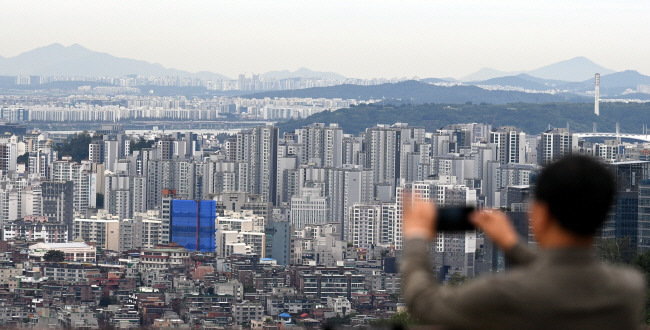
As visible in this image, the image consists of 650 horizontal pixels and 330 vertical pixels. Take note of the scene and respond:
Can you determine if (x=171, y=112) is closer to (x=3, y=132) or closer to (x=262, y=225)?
(x=3, y=132)

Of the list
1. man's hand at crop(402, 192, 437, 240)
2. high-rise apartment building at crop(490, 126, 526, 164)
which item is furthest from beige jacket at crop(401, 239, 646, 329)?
high-rise apartment building at crop(490, 126, 526, 164)

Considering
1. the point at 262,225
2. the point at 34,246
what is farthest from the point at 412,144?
the point at 34,246

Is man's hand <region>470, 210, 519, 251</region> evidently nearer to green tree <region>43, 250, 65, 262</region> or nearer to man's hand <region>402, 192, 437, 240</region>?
man's hand <region>402, 192, 437, 240</region>

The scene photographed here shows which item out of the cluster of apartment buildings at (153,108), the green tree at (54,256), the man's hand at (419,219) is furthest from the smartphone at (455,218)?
the cluster of apartment buildings at (153,108)

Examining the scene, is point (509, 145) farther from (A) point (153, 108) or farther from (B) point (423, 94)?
(A) point (153, 108)

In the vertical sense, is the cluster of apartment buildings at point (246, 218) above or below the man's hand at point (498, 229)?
below

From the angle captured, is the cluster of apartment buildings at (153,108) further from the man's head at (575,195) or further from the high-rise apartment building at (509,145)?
the man's head at (575,195)
